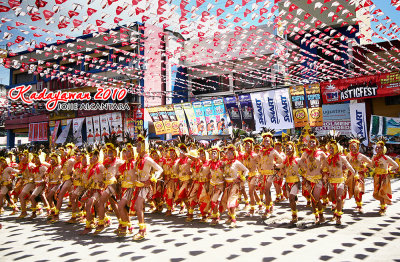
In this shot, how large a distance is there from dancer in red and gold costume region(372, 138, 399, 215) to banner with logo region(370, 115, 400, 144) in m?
8.87

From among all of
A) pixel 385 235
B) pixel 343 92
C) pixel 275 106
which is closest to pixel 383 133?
pixel 343 92

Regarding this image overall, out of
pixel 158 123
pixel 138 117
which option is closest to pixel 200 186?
pixel 158 123

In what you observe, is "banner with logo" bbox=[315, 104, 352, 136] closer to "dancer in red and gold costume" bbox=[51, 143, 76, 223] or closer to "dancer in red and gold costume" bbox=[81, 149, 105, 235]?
"dancer in red and gold costume" bbox=[51, 143, 76, 223]

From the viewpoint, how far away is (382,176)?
8.09 metres

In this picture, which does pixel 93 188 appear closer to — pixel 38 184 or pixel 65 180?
pixel 65 180

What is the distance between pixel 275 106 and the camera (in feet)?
52.6

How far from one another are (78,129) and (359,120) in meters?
22.3

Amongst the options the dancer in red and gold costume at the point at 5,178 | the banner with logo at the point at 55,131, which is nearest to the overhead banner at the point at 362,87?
the dancer in red and gold costume at the point at 5,178

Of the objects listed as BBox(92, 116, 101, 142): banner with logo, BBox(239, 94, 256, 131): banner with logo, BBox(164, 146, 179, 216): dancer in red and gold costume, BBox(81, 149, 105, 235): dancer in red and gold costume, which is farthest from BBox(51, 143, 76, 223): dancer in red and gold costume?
BBox(92, 116, 101, 142): banner with logo

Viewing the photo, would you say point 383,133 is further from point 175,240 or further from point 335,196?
point 175,240

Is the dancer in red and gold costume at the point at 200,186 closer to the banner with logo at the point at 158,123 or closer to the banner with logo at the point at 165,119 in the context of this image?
the banner with logo at the point at 165,119

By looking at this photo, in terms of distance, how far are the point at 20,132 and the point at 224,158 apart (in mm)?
33724

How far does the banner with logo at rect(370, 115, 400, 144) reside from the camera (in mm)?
15992

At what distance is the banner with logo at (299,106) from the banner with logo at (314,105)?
25cm
